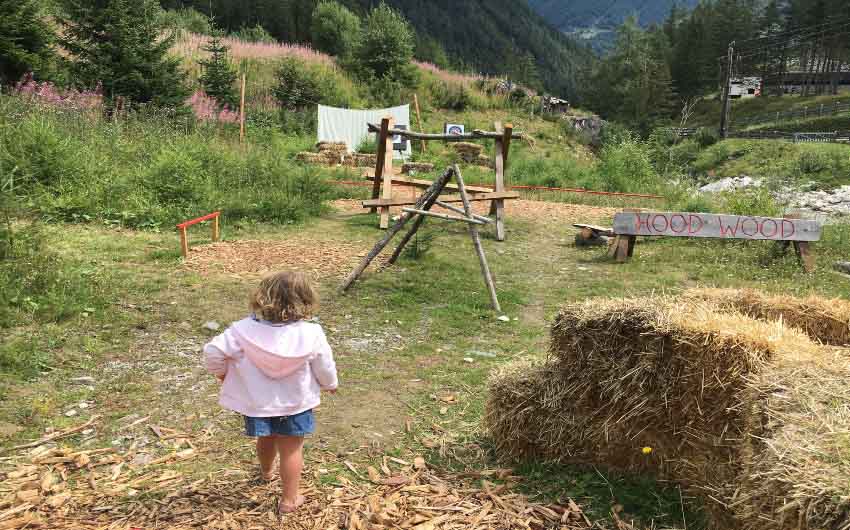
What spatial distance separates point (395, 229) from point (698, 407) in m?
4.15

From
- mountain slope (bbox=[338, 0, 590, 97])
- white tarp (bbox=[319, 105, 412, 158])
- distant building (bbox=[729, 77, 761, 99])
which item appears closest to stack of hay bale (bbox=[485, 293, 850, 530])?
white tarp (bbox=[319, 105, 412, 158])

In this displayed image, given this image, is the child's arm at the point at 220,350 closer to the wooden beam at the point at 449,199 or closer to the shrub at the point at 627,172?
the wooden beam at the point at 449,199

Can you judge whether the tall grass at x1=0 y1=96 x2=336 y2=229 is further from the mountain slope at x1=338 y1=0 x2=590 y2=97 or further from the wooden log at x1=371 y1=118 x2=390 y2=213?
the mountain slope at x1=338 y1=0 x2=590 y2=97

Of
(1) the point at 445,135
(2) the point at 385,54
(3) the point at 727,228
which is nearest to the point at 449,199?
(1) the point at 445,135

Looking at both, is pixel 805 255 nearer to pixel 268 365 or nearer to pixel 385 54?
pixel 268 365

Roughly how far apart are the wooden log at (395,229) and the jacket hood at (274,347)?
3698 mm

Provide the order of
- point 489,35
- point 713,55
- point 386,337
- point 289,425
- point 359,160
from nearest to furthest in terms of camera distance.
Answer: point 289,425, point 386,337, point 359,160, point 713,55, point 489,35

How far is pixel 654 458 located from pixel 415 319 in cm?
319

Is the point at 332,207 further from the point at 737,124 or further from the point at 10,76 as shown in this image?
the point at 737,124

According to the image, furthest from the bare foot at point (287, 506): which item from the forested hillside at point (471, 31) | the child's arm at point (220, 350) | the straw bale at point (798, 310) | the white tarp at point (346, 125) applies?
the forested hillside at point (471, 31)

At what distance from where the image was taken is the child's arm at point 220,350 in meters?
2.83

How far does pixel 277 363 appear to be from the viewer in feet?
9.32

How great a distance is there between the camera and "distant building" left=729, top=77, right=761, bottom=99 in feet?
211

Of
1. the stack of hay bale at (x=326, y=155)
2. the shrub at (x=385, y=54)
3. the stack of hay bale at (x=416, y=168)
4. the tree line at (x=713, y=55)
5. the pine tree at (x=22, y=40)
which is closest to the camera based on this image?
the pine tree at (x=22, y=40)
